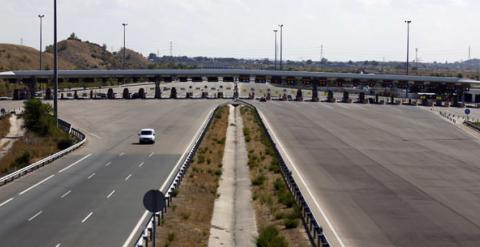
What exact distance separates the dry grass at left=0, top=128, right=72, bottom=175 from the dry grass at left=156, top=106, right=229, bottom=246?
9.48m

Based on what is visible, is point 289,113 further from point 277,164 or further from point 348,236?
point 348,236

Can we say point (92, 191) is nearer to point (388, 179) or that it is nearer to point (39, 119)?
point (388, 179)

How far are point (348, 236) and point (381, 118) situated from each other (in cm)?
6943

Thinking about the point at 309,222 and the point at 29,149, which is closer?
the point at 309,222

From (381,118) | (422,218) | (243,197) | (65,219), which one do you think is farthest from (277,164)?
(381,118)

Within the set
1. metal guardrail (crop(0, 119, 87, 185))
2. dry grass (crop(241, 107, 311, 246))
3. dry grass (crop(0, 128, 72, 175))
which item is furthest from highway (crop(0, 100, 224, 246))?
dry grass (crop(241, 107, 311, 246))

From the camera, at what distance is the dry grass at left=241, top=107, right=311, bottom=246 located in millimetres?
25969

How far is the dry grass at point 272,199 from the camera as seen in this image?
25969 millimetres

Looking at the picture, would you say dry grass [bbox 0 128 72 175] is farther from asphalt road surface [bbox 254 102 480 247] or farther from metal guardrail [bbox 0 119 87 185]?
asphalt road surface [bbox 254 102 480 247]

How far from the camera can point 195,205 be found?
31.0 m

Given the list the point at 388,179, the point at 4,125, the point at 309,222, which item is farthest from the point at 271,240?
the point at 4,125

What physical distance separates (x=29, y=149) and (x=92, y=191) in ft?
74.3

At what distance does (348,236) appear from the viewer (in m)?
25.2

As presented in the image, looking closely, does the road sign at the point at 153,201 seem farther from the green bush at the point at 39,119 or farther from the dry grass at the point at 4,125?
the dry grass at the point at 4,125
